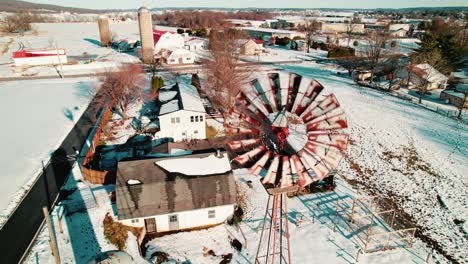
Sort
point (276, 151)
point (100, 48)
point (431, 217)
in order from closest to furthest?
1. point (276, 151)
2. point (431, 217)
3. point (100, 48)

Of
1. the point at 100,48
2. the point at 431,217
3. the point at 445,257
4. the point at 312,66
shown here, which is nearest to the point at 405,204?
the point at 431,217

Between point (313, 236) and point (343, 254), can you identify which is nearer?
point (343, 254)

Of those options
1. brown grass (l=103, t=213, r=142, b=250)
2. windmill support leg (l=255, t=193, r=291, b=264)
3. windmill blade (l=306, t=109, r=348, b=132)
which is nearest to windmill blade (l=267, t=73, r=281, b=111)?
windmill blade (l=306, t=109, r=348, b=132)

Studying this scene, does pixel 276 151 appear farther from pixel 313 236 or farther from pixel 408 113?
pixel 408 113

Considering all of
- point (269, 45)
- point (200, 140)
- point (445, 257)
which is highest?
point (269, 45)

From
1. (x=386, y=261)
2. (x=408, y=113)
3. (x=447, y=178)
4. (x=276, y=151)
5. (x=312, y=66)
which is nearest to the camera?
(x=276, y=151)

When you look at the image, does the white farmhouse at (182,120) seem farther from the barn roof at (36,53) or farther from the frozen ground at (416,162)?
the barn roof at (36,53)
